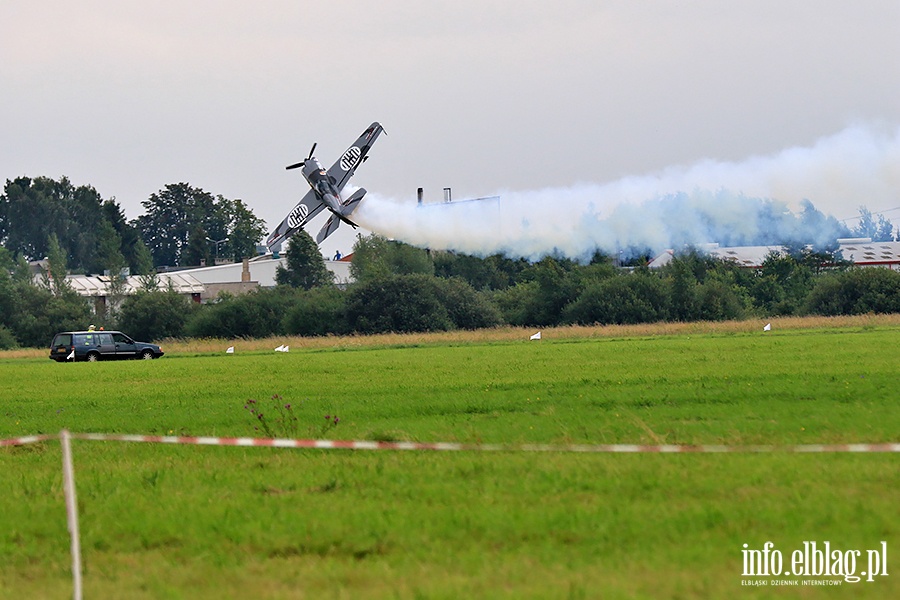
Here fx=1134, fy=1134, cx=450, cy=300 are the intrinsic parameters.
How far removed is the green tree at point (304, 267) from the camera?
11888 centimetres

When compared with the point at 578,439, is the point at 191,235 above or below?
above

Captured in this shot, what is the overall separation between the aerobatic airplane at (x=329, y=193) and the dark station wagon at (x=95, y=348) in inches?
328

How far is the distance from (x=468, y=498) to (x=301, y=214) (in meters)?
44.6

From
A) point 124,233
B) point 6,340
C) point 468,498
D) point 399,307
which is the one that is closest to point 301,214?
point 399,307

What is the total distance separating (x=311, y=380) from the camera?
31.7 metres

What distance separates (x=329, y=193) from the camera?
2146 inches

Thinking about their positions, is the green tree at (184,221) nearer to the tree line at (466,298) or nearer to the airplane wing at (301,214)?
the tree line at (466,298)

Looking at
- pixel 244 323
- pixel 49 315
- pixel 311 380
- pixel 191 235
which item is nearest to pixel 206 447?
pixel 311 380

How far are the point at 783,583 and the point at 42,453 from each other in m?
13.0

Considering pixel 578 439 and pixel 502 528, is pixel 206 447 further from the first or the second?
pixel 502 528

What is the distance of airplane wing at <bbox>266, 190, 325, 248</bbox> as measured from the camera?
55188mm

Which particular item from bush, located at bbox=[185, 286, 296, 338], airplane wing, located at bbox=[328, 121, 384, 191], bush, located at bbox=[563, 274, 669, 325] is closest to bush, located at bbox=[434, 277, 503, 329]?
bush, located at bbox=[563, 274, 669, 325]

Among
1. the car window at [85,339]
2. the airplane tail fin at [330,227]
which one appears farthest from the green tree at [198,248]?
the airplane tail fin at [330,227]

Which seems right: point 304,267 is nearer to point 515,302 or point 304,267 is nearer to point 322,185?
point 515,302
